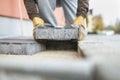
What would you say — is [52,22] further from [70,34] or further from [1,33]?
[1,33]

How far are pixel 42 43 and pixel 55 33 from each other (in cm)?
13

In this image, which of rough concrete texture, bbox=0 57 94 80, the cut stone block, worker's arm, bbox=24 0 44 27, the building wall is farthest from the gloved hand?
rough concrete texture, bbox=0 57 94 80

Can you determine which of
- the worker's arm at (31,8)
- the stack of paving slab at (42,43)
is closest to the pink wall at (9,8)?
the worker's arm at (31,8)

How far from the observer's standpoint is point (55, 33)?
3.86 feet

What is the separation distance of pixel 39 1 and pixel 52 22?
5.3 inches

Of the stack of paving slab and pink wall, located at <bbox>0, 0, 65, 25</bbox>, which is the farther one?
pink wall, located at <bbox>0, 0, 65, 25</bbox>

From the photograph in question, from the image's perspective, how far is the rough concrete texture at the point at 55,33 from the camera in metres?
1.17

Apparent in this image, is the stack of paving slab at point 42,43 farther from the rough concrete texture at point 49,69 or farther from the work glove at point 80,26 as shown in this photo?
the rough concrete texture at point 49,69

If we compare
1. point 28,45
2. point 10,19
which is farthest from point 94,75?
point 10,19

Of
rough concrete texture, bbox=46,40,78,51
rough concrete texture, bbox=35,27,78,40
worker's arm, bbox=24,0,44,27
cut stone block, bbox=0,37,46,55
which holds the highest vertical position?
worker's arm, bbox=24,0,44,27

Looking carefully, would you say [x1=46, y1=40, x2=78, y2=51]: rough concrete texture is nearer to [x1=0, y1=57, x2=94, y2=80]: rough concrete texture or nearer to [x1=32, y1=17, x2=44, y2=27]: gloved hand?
[x1=32, y1=17, x2=44, y2=27]: gloved hand

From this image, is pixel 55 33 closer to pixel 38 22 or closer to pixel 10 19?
pixel 38 22

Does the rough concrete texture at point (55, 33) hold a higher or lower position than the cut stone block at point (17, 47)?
higher

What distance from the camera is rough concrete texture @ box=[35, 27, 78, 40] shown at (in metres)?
1.17
